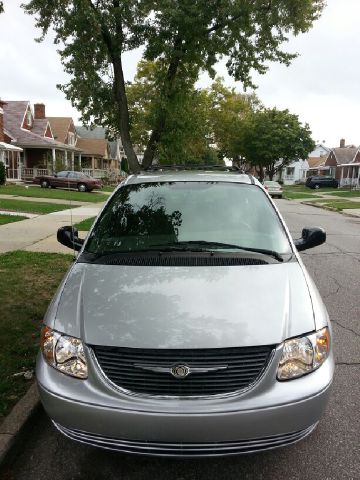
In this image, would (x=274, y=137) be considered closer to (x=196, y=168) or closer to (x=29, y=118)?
(x=29, y=118)

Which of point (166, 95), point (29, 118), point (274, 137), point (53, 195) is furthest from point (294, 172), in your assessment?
point (166, 95)

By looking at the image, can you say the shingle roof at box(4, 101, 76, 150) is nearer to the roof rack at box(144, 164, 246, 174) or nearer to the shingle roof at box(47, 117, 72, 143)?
the shingle roof at box(47, 117, 72, 143)

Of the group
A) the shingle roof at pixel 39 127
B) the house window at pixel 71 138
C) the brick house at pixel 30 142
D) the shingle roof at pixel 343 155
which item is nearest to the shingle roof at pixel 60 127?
the house window at pixel 71 138

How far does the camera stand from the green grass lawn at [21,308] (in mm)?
3490

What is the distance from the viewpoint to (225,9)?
11.8m

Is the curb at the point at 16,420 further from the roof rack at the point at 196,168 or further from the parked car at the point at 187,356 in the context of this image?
the roof rack at the point at 196,168

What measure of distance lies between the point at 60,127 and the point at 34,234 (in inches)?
1665

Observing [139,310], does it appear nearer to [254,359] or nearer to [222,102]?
[254,359]

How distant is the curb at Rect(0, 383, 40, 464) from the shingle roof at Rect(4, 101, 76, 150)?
37.3m

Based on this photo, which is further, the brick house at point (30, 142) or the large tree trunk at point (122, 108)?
the brick house at point (30, 142)

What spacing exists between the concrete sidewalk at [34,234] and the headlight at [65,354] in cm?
571

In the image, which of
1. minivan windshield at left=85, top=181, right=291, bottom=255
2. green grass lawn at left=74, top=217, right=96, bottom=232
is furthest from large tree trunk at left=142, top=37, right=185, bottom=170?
minivan windshield at left=85, top=181, right=291, bottom=255

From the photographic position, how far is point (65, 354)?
2471 millimetres

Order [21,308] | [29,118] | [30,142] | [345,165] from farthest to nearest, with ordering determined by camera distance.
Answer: [345,165], [29,118], [30,142], [21,308]
